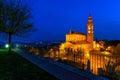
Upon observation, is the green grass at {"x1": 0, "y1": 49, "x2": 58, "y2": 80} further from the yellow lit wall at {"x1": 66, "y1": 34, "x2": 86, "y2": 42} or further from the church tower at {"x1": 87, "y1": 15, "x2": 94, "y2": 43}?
the yellow lit wall at {"x1": 66, "y1": 34, "x2": 86, "y2": 42}

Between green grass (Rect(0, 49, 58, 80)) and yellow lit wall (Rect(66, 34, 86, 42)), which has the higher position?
yellow lit wall (Rect(66, 34, 86, 42))

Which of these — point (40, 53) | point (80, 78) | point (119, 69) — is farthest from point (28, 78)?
point (40, 53)

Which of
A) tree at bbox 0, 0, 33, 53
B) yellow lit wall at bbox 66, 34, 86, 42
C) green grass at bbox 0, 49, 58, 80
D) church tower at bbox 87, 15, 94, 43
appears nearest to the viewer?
green grass at bbox 0, 49, 58, 80

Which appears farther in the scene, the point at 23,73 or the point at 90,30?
the point at 90,30

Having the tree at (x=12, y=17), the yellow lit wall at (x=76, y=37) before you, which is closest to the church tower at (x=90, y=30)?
the yellow lit wall at (x=76, y=37)

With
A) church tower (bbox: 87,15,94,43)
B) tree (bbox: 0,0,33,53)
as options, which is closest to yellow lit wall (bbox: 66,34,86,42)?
church tower (bbox: 87,15,94,43)

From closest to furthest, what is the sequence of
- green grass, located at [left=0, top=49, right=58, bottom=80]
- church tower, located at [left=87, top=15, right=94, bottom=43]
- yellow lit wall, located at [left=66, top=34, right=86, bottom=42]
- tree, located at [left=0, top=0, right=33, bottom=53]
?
green grass, located at [left=0, top=49, right=58, bottom=80], tree, located at [left=0, top=0, right=33, bottom=53], church tower, located at [left=87, top=15, right=94, bottom=43], yellow lit wall, located at [left=66, top=34, right=86, bottom=42]

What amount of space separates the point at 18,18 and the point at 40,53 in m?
7.06

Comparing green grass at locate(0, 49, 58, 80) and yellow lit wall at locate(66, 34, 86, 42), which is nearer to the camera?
green grass at locate(0, 49, 58, 80)

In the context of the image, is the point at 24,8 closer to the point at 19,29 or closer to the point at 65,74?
the point at 19,29

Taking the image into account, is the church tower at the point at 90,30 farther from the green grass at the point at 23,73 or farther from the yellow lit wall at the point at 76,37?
the green grass at the point at 23,73

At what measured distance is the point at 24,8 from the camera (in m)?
32.8

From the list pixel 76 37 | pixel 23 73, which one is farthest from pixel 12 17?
pixel 76 37

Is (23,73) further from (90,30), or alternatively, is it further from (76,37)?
(90,30)
